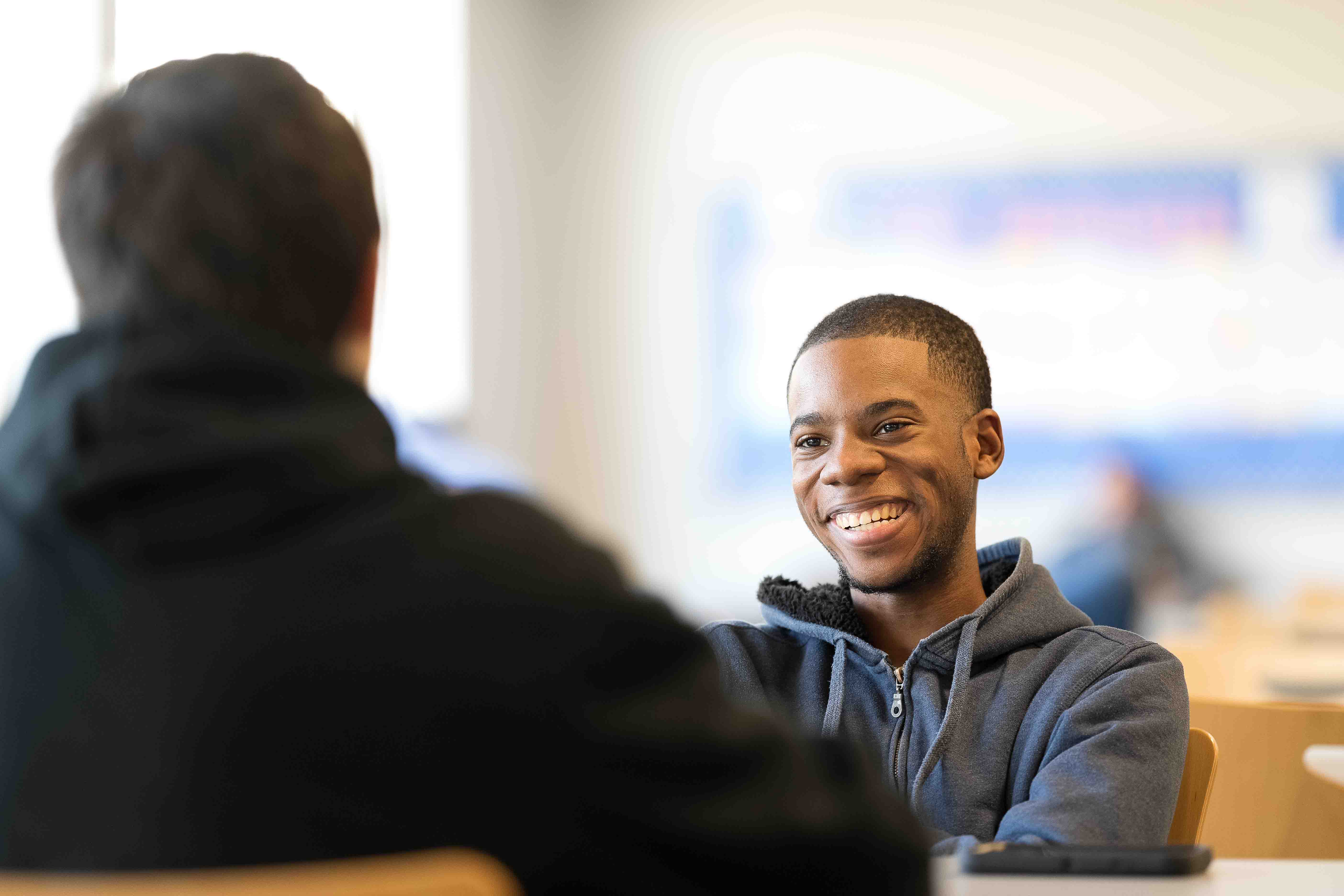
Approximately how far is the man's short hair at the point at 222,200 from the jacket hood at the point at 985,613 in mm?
914

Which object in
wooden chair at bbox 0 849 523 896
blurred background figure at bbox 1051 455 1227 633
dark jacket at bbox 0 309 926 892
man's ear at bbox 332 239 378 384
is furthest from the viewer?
blurred background figure at bbox 1051 455 1227 633

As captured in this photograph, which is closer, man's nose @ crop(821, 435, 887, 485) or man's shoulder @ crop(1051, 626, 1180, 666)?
man's shoulder @ crop(1051, 626, 1180, 666)

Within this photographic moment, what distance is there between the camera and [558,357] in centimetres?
632

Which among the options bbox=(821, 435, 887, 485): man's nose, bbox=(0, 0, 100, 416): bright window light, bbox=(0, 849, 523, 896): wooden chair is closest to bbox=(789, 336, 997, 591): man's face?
bbox=(821, 435, 887, 485): man's nose

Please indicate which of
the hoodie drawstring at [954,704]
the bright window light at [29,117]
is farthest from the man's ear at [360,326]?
the bright window light at [29,117]

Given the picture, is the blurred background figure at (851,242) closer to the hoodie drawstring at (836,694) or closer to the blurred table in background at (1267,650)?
the blurred table in background at (1267,650)

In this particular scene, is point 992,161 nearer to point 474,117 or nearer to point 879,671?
point 474,117

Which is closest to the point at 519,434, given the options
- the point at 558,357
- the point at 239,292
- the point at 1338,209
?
the point at 558,357

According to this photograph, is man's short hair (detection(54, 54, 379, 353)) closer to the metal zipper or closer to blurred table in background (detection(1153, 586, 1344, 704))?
the metal zipper

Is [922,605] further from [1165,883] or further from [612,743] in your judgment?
[612,743]

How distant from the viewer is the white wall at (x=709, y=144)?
550 centimetres

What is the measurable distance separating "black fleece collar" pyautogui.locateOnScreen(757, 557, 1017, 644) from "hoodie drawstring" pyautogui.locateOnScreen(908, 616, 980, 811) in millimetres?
128

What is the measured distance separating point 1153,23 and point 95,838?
19.1ft

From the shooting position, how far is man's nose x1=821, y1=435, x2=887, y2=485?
61.2 inches
